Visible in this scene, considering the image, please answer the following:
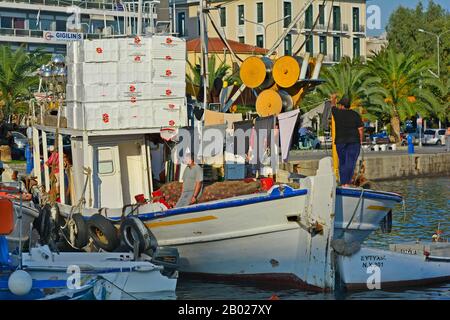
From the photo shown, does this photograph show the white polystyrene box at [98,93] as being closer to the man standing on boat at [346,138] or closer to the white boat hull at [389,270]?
the man standing on boat at [346,138]

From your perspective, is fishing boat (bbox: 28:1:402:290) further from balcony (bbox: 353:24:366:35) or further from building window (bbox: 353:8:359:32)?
balcony (bbox: 353:24:366:35)

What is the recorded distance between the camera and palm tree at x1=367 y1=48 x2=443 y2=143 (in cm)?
5718

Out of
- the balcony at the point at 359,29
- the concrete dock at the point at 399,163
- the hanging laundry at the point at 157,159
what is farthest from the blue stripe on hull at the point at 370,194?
the balcony at the point at 359,29

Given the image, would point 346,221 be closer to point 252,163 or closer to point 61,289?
point 252,163

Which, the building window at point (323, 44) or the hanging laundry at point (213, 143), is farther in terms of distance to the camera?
the building window at point (323, 44)

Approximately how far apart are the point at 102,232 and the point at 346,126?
184 inches

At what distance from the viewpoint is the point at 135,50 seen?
20.3 metres

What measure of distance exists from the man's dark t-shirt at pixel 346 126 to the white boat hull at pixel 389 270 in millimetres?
1949

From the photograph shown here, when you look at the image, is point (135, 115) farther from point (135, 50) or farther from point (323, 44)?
point (323, 44)

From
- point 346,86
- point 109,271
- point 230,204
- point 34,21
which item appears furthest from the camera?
point 34,21

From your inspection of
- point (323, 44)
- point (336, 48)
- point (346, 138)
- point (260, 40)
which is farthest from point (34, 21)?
point (346, 138)

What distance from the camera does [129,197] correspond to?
832 inches

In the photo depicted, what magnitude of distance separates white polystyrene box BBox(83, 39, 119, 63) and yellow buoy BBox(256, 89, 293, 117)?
2812mm

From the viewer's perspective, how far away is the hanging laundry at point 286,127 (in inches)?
768
